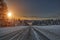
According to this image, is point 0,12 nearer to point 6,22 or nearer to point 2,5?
point 2,5

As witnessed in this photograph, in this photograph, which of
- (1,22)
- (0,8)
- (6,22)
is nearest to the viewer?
(0,8)

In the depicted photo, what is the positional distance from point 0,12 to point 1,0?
644 cm

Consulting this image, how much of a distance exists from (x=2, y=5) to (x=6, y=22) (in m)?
9.73

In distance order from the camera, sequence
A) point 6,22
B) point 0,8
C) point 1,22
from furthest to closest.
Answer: point 6,22
point 1,22
point 0,8

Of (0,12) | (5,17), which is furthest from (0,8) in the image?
(5,17)

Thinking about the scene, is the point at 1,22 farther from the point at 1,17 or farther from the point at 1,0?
the point at 1,0

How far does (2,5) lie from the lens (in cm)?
8344

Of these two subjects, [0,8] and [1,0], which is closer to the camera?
[0,8]

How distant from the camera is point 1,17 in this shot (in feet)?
277

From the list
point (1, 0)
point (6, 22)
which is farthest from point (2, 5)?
point (6, 22)

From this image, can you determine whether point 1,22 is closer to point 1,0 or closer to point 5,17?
point 5,17

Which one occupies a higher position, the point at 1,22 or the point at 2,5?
the point at 2,5

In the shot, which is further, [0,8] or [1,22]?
[1,22]

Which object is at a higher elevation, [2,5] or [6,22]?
[2,5]
